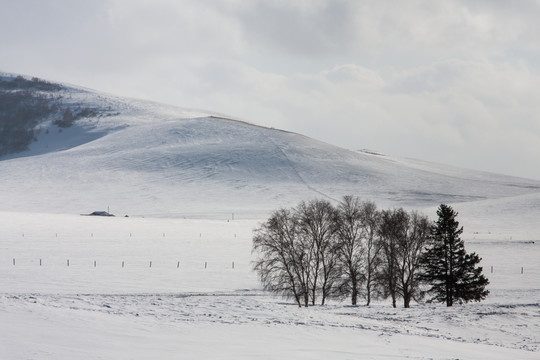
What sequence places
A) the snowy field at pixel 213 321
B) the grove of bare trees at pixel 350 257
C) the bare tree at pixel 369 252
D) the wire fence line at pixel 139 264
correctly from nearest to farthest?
the snowy field at pixel 213 321 → the grove of bare trees at pixel 350 257 → the bare tree at pixel 369 252 → the wire fence line at pixel 139 264

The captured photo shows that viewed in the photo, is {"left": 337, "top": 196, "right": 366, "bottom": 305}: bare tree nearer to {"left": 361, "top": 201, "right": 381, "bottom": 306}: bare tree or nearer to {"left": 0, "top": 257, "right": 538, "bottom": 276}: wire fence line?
{"left": 361, "top": 201, "right": 381, "bottom": 306}: bare tree

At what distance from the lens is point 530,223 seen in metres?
90.9

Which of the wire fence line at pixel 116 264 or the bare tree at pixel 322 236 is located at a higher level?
the bare tree at pixel 322 236

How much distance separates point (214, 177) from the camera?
135 meters

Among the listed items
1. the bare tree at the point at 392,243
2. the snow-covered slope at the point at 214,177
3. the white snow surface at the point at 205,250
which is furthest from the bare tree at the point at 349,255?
the snow-covered slope at the point at 214,177

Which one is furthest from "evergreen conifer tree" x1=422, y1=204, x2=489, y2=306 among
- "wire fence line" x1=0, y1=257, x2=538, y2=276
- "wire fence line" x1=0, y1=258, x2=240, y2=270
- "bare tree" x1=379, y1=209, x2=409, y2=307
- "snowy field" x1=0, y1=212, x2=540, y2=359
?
"wire fence line" x1=0, y1=258, x2=240, y2=270

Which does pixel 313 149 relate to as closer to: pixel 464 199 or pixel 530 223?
pixel 464 199

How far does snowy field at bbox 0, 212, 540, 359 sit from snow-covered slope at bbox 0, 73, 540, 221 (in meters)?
57.9

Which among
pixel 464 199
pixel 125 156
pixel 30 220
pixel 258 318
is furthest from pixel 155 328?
pixel 125 156

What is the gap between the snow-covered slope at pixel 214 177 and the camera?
117438mm

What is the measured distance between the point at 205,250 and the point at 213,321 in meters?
42.1

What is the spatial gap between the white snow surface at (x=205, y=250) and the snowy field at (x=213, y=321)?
0.10m

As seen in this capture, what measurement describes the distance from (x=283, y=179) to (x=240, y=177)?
33.6 feet

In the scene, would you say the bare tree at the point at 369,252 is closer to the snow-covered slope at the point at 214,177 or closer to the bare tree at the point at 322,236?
the bare tree at the point at 322,236
